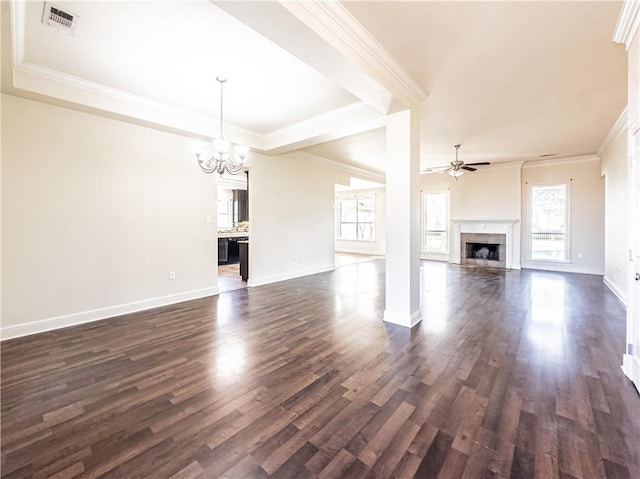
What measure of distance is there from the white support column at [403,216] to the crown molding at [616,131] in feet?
9.42

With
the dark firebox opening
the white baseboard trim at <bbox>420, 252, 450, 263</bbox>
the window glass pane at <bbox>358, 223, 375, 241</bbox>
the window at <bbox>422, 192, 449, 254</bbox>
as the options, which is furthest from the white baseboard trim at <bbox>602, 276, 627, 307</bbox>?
the window glass pane at <bbox>358, 223, 375, 241</bbox>

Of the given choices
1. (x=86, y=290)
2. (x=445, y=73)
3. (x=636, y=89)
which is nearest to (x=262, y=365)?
(x=86, y=290)

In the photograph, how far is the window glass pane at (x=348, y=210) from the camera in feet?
39.0

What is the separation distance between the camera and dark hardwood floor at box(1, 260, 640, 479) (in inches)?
59.1

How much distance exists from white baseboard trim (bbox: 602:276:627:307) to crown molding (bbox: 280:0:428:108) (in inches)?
185

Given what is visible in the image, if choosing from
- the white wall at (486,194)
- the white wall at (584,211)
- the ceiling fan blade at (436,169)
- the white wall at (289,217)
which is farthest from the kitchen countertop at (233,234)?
the white wall at (584,211)

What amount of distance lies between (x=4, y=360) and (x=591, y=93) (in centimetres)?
706

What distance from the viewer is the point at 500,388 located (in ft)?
7.08

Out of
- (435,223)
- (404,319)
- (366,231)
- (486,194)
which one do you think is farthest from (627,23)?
(366,231)

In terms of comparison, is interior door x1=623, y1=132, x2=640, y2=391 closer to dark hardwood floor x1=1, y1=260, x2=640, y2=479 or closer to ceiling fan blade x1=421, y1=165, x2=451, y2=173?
dark hardwood floor x1=1, y1=260, x2=640, y2=479

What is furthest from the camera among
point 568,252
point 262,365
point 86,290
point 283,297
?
point 568,252

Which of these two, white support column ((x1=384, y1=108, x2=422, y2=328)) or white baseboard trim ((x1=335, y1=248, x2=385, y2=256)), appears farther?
white baseboard trim ((x1=335, y1=248, x2=385, y2=256))

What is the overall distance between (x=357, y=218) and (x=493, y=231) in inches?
201

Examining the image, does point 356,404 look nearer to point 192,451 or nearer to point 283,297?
point 192,451
